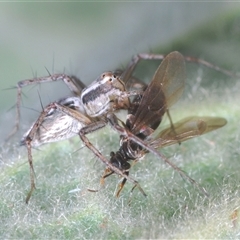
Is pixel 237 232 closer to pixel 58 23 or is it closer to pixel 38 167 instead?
pixel 38 167

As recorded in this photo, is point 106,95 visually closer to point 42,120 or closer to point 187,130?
point 42,120

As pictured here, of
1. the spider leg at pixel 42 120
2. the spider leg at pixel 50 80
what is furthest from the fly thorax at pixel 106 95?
the spider leg at pixel 50 80

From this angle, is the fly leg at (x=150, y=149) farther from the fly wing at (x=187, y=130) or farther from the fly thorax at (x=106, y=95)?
the fly thorax at (x=106, y=95)

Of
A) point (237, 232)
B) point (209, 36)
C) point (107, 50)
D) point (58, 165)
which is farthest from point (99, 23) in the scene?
point (237, 232)

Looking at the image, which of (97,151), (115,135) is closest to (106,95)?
(115,135)

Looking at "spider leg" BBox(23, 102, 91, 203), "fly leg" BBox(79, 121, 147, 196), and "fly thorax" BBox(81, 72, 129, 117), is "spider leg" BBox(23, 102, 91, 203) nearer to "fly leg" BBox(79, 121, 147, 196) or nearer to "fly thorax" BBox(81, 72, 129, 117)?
"fly thorax" BBox(81, 72, 129, 117)

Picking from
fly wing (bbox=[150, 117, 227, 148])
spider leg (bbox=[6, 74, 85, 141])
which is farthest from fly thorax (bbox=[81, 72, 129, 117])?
fly wing (bbox=[150, 117, 227, 148])
